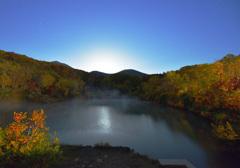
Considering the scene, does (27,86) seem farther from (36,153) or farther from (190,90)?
(190,90)

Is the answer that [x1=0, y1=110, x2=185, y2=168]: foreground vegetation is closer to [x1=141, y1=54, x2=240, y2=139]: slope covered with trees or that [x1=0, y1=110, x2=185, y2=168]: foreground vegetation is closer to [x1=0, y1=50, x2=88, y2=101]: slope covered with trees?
[x1=141, y1=54, x2=240, y2=139]: slope covered with trees

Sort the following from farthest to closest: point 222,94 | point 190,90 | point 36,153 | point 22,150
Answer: point 190,90 → point 222,94 → point 36,153 → point 22,150

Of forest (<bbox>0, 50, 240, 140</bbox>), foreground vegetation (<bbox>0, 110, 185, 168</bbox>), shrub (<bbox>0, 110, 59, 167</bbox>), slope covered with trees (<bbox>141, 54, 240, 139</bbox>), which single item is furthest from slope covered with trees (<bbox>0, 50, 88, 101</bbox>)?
slope covered with trees (<bbox>141, 54, 240, 139</bbox>)

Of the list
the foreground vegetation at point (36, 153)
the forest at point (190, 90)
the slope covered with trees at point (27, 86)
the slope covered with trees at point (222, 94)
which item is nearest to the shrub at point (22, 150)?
the foreground vegetation at point (36, 153)

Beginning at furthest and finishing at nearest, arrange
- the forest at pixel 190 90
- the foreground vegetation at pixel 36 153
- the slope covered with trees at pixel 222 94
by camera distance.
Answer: the forest at pixel 190 90, the slope covered with trees at pixel 222 94, the foreground vegetation at pixel 36 153

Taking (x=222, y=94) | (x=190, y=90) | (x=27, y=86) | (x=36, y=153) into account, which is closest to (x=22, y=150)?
(x=36, y=153)

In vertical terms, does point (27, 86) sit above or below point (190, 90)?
below

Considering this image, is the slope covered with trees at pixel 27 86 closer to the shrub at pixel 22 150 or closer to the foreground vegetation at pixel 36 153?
the foreground vegetation at pixel 36 153

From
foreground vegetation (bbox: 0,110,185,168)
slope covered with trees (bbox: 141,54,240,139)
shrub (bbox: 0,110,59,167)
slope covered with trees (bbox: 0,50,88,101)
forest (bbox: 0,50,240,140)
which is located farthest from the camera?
slope covered with trees (bbox: 0,50,88,101)

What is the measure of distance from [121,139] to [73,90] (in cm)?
5148

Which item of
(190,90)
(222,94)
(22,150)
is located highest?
(190,90)

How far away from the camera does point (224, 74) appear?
1944cm

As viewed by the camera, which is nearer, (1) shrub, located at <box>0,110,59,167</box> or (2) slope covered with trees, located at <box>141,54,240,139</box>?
(1) shrub, located at <box>0,110,59,167</box>

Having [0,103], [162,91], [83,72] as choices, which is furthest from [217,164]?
[83,72]
